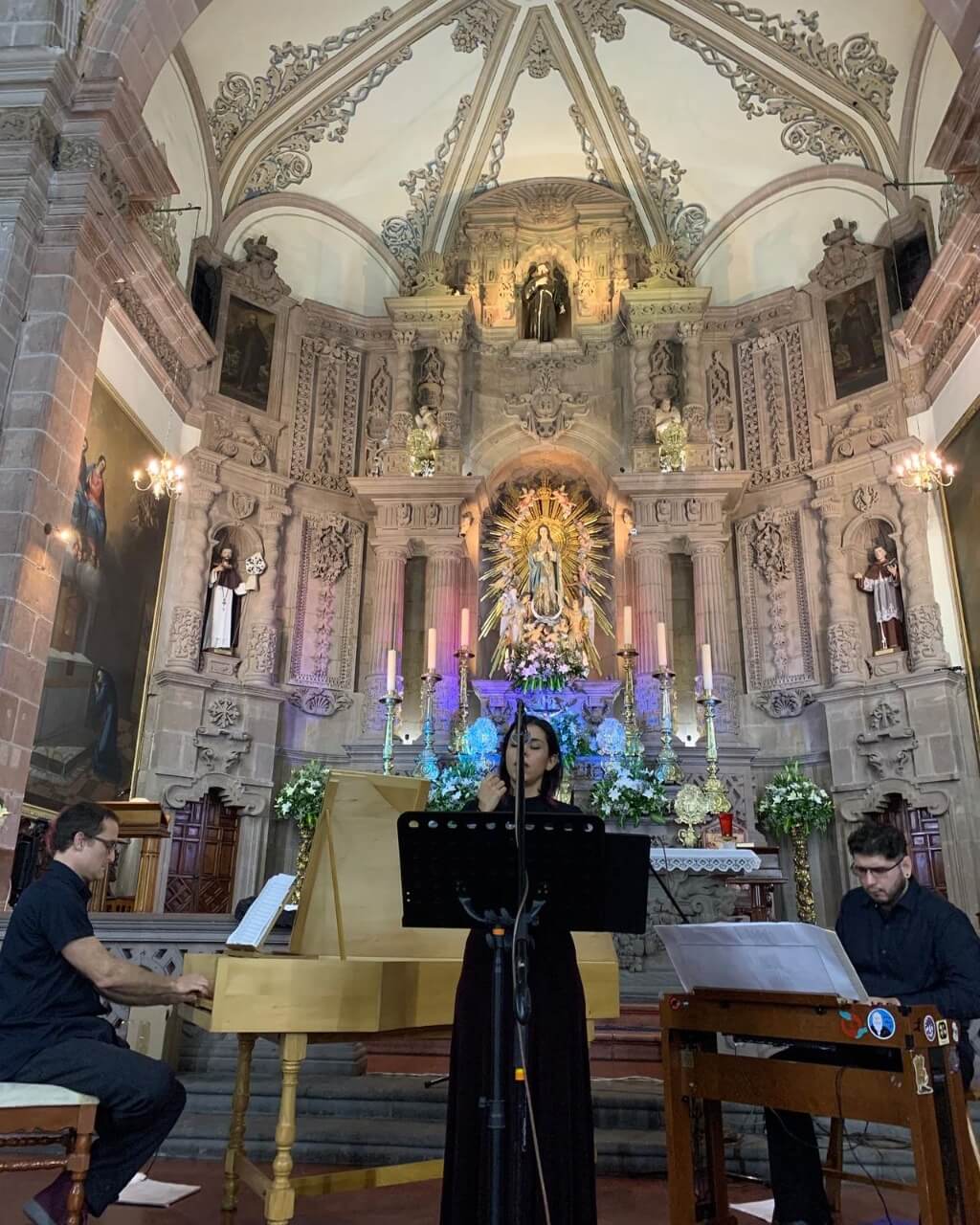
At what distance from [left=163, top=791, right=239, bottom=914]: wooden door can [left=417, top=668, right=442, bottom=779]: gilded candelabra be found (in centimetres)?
271

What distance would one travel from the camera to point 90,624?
34.5 feet

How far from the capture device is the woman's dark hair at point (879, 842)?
3.96m

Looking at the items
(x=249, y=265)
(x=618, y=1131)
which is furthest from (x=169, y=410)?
(x=618, y=1131)

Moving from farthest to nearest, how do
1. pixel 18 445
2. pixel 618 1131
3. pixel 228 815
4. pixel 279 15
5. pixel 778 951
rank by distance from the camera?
pixel 279 15 < pixel 228 815 < pixel 18 445 < pixel 618 1131 < pixel 778 951

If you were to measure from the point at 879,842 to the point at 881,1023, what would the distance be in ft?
3.39

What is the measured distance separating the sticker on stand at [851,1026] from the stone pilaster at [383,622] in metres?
10.1

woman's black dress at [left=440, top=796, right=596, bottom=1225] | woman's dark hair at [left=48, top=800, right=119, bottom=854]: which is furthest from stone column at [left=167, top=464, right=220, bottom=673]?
woman's black dress at [left=440, top=796, right=596, bottom=1225]

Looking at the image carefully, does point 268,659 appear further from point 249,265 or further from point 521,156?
point 521,156

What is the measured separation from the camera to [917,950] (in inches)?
155

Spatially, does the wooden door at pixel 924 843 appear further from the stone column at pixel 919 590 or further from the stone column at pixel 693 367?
the stone column at pixel 693 367

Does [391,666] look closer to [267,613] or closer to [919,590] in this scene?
[267,613]

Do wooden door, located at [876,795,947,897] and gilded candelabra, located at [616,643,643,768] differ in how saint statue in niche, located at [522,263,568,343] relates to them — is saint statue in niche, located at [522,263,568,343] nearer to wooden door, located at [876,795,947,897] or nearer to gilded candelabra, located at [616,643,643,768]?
gilded candelabra, located at [616,643,643,768]

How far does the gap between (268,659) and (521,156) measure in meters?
9.64

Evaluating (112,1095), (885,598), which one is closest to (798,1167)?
(112,1095)
